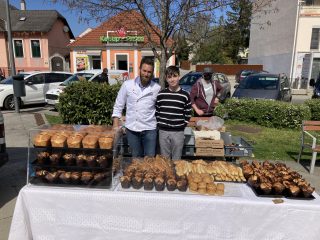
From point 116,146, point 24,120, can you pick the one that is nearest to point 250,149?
point 116,146

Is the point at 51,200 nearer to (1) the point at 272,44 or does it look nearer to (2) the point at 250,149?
(2) the point at 250,149

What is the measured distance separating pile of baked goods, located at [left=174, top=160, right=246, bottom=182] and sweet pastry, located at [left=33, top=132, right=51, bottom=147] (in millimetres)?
1306

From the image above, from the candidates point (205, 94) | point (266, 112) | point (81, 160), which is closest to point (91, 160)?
point (81, 160)

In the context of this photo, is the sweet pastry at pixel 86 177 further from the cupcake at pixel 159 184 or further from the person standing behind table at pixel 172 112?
the person standing behind table at pixel 172 112

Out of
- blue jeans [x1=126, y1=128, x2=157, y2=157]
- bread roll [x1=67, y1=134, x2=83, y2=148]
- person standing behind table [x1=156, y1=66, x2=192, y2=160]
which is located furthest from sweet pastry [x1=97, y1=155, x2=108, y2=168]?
person standing behind table [x1=156, y1=66, x2=192, y2=160]

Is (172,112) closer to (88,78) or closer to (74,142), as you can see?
(74,142)

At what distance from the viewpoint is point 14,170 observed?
5.43 metres

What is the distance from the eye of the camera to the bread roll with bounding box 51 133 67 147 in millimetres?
2760

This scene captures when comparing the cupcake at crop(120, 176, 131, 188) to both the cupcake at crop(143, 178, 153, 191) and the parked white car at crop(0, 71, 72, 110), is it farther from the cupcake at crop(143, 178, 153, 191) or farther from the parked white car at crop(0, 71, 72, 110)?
the parked white car at crop(0, 71, 72, 110)

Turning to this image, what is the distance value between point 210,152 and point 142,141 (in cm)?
97

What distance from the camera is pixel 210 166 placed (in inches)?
120

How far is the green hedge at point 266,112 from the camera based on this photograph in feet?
29.3

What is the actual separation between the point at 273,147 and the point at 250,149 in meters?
3.67

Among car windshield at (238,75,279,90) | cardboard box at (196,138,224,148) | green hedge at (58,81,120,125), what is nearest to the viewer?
cardboard box at (196,138,224,148)
